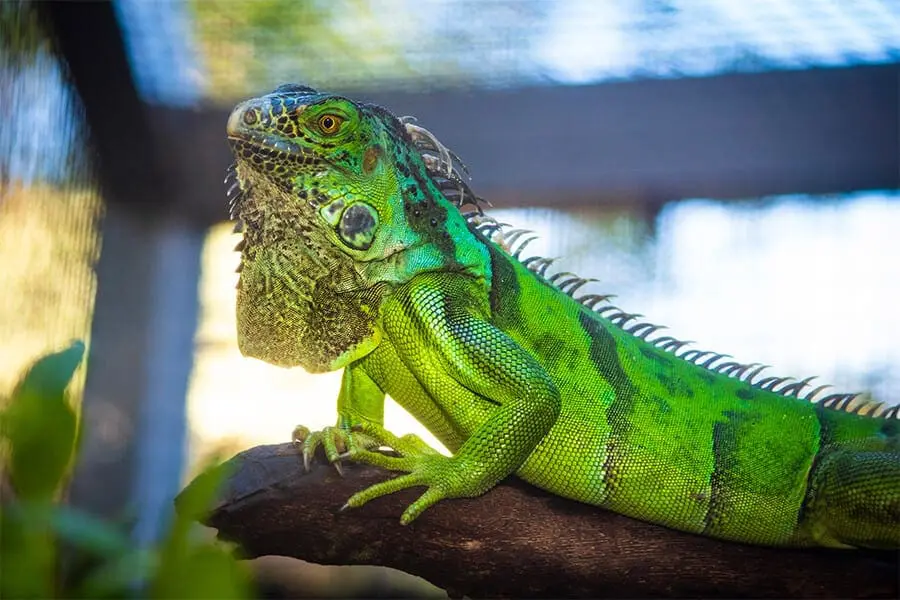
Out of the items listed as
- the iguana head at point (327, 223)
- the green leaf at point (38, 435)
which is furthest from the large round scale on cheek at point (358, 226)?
the green leaf at point (38, 435)

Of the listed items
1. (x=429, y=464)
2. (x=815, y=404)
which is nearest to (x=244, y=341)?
(x=429, y=464)

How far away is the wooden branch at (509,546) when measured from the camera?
148 cm

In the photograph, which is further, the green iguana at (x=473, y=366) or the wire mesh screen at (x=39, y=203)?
the wire mesh screen at (x=39, y=203)

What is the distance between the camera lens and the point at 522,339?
164 cm

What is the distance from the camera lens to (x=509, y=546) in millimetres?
1548

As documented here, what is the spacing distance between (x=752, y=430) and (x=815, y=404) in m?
0.22

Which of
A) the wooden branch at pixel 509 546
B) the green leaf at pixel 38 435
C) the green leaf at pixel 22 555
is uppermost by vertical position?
the green leaf at pixel 38 435

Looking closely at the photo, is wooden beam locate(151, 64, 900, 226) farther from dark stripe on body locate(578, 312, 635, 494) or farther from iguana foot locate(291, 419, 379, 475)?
iguana foot locate(291, 419, 379, 475)

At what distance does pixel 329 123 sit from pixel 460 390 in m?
0.59

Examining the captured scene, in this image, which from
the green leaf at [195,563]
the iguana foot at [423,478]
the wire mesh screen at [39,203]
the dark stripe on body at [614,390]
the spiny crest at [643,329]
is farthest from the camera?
the wire mesh screen at [39,203]

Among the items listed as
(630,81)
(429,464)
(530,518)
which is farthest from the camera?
(630,81)

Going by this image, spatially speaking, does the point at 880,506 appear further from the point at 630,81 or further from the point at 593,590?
the point at 630,81

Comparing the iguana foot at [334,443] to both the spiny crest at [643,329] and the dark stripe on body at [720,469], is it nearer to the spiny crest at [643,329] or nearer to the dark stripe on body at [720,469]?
the spiny crest at [643,329]

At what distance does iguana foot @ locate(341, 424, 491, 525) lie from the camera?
4.70ft
